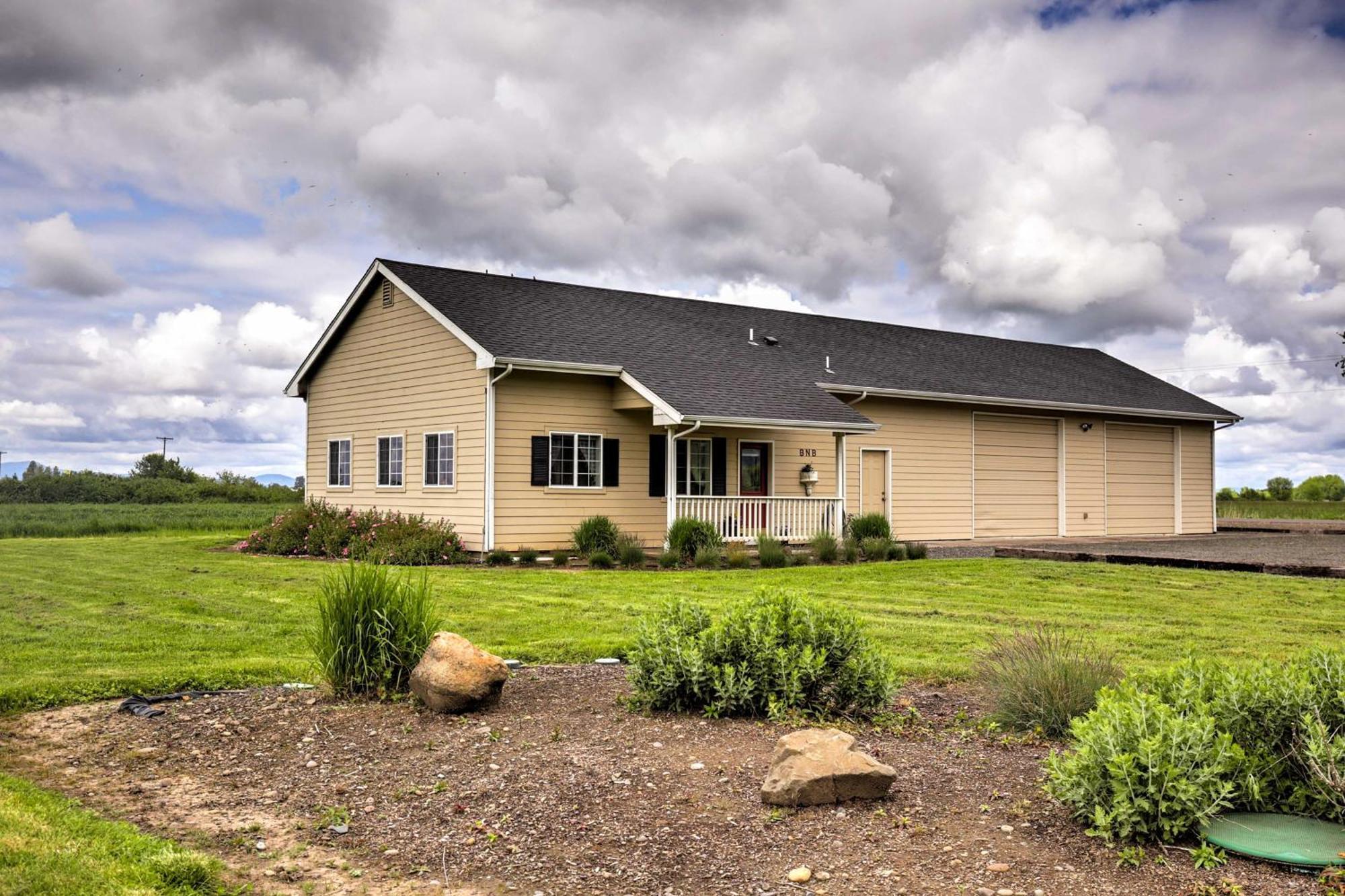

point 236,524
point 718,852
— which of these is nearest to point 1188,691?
point 718,852

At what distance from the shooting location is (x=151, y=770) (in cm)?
535

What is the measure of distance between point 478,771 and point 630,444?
581 inches

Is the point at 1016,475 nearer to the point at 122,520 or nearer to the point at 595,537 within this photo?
the point at 595,537

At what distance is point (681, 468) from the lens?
66.4ft

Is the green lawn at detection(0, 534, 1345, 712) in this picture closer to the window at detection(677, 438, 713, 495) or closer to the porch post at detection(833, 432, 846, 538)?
the porch post at detection(833, 432, 846, 538)

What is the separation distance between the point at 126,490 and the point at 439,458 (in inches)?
1238

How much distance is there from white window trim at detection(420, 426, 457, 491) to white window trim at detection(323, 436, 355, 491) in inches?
88.2

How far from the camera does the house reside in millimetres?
18578

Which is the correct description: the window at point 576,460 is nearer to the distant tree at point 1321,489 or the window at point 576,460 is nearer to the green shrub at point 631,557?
the green shrub at point 631,557

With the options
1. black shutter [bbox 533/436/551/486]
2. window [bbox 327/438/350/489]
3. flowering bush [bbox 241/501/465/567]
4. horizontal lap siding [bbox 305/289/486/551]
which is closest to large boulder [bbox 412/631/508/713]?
flowering bush [bbox 241/501/465/567]

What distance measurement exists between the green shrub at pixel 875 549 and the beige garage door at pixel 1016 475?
7023 millimetres

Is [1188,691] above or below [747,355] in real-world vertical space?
below

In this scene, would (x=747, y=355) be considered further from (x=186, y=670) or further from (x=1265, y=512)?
(x=1265, y=512)

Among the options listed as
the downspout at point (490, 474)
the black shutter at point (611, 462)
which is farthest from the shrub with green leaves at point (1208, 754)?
the black shutter at point (611, 462)
